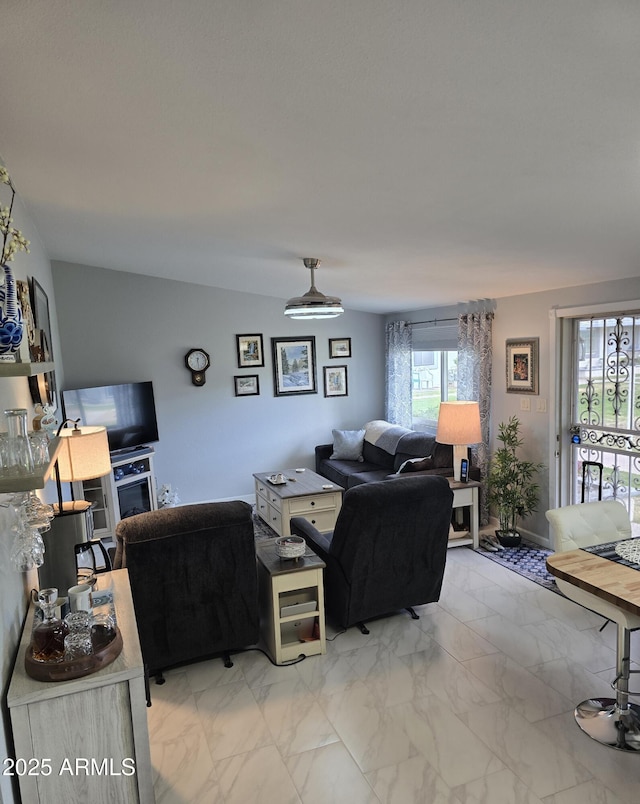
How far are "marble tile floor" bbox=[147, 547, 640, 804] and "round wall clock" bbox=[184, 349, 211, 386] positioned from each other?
348cm

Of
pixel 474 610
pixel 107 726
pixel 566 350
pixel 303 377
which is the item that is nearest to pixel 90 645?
pixel 107 726

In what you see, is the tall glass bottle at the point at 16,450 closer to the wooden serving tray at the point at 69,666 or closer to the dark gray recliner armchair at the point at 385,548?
the wooden serving tray at the point at 69,666

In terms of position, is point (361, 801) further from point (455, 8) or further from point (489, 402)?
point (489, 402)

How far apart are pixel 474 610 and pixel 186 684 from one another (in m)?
1.93

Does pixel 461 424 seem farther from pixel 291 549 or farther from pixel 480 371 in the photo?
pixel 291 549

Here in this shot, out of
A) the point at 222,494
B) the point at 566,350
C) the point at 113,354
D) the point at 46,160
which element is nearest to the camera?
the point at 46,160

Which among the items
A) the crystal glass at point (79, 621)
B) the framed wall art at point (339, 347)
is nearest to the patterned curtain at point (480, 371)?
the framed wall art at point (339, 347)

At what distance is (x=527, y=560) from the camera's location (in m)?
4.47

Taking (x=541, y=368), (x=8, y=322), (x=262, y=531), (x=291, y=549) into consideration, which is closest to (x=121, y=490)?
(x=262, y=531)

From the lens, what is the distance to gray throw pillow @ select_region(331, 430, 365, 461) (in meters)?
6.50

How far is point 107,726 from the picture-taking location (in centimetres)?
169

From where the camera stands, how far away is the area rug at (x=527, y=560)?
13.5 feet

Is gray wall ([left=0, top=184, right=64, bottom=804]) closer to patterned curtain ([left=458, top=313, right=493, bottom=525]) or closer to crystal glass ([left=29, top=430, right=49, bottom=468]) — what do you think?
crystal glass ([left=29, top=430, right=49, bottom=468])

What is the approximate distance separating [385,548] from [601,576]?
3.96 feet
